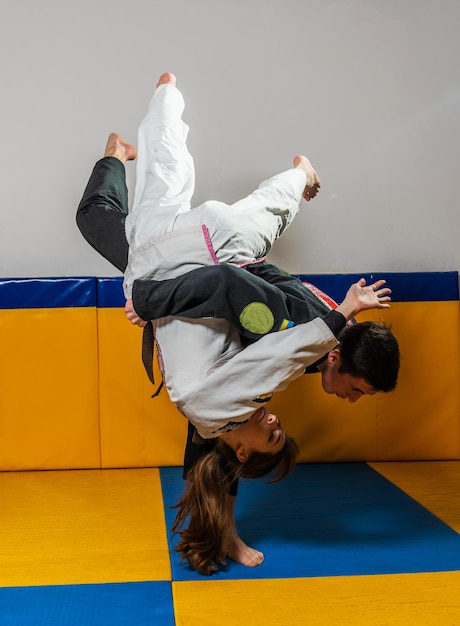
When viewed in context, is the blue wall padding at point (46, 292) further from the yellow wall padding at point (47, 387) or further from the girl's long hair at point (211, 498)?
the girl's long hair at point (211, 498)

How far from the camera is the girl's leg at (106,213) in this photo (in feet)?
10.1

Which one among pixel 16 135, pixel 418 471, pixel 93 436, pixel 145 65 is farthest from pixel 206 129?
pixel 418 471

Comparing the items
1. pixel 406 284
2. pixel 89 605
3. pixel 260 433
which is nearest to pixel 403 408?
pixel 406 284

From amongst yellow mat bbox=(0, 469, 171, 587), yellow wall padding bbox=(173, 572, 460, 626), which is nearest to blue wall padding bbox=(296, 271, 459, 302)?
yellow mat bbox=(0, 469, 171, 587)

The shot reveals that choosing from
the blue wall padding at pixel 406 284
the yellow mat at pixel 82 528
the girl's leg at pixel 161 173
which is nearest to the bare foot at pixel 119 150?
the girl's leg at pixel 161 173

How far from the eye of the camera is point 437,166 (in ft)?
Result: 13.4

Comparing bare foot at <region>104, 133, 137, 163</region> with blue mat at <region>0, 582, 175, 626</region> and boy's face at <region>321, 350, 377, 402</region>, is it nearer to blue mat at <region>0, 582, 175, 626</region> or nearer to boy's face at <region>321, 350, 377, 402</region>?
boy's face at <region>321, 350, 377, 402</region>

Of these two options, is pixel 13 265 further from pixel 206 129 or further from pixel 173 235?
pixel 173 235

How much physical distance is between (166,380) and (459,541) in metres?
1.26

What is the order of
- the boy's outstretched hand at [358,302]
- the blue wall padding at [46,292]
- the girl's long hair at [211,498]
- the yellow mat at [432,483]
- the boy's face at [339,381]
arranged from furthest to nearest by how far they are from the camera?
1. the blue wall padding at [46,292]
2. the yellow mat at [432,483]
3. the boy's face at [339,381]
4. the girl's long hair at [211,498]
5. the boy's outstretched hand at [358,302]

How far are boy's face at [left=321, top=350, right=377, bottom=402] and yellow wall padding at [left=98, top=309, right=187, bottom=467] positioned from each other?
104 centimetres

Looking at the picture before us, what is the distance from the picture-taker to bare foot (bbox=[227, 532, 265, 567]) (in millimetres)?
2750

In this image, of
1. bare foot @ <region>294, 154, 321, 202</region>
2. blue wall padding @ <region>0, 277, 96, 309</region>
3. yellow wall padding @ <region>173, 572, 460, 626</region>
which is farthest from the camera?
blue wall padding @ <region>0, 277, 96, 309</region>

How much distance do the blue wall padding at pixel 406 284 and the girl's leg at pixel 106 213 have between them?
114 centimetres
